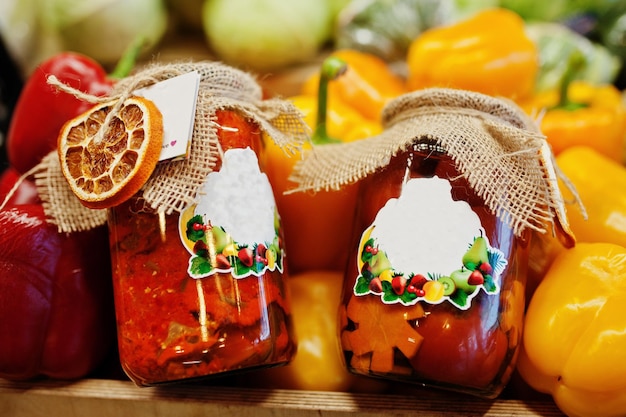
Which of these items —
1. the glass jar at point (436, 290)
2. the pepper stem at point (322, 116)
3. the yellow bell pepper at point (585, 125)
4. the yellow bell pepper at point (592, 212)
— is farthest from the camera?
the yellow bell pepper at point (585, 125)

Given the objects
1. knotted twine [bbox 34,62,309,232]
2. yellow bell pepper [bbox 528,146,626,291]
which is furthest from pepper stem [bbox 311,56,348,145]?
yellow bell pepper [bbox 528,146,626,291]

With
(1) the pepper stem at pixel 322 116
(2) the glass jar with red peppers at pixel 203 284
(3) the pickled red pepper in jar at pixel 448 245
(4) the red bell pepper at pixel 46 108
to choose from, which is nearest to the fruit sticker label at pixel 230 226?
(2) the glass jar with red peppers at pixel 203 284

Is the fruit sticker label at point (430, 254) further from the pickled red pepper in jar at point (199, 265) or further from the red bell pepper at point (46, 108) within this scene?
the red bell pepper at point (46, 108)

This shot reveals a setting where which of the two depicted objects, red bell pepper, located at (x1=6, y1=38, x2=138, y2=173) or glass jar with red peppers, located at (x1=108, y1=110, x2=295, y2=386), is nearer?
glass jar with red peppers, located at (x1=108, y1=110, x2=295, y2=386)

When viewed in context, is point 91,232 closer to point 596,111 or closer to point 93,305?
point 93,305

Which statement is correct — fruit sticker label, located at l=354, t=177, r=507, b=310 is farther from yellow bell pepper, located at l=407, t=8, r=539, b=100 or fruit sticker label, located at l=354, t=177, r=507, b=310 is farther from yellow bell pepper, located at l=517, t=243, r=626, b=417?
yellow bell pepper, located at l=407, t=8, r=539, b=100
